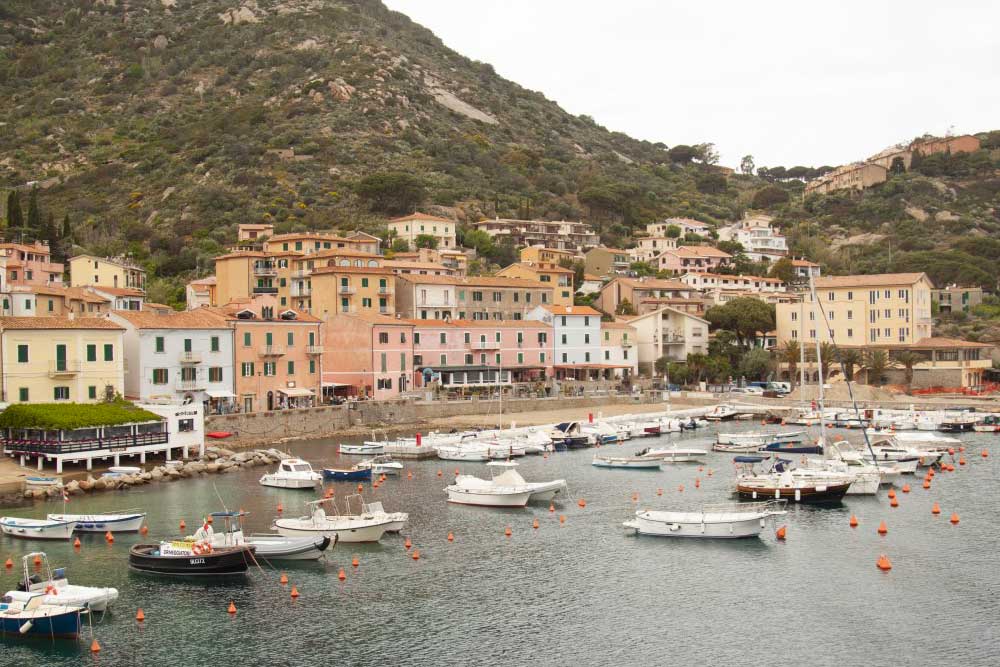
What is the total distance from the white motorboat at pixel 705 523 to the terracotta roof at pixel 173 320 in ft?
116

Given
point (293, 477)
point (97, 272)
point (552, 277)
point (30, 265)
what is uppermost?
point (30, 265)

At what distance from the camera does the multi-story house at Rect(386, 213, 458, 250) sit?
12088cm

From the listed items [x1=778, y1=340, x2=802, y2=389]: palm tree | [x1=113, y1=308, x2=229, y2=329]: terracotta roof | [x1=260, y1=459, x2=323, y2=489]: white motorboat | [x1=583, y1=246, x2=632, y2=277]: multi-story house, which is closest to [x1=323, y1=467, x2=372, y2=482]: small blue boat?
[x1=260, y1=459, x2=323, y2=489]: white motorboat

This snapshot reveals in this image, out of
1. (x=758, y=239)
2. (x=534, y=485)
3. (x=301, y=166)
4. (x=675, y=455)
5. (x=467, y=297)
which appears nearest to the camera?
(x=534, y=485)

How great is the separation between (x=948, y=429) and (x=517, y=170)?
11111 centimetres

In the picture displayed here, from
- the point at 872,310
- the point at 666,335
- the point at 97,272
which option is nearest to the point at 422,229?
the point at 666,335

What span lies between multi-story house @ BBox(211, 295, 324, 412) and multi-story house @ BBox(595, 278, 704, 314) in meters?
44.4

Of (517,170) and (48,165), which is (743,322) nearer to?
(517,170)

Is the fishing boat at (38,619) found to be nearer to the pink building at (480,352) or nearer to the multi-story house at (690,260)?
the pink building at (480,352)

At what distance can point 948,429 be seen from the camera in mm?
71812

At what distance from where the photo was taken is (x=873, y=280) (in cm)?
10031

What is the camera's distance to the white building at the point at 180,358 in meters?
61.5

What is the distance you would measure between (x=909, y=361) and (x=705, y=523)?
59.2 meters

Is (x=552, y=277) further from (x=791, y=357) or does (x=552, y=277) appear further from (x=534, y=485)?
(x=534, y=485)
